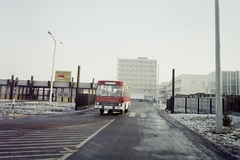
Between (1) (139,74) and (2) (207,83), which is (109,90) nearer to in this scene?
(2) (207,83)

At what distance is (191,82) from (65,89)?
62403 millimetres

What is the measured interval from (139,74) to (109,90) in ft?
355

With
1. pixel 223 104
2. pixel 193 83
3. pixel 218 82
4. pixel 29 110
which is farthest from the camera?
pixel 193 83

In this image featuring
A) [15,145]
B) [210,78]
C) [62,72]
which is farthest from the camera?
[210,78]

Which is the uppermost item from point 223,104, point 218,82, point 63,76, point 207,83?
point 207,83

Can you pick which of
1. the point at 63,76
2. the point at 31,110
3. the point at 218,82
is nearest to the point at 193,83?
→ the point at 63,76

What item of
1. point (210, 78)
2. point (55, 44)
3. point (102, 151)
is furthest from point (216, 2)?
point (210, 78)

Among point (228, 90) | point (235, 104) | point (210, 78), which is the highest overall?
point (210, 78)

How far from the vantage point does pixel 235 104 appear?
1975 cm

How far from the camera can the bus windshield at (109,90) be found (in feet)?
59.1

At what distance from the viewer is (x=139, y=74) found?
4934 inches

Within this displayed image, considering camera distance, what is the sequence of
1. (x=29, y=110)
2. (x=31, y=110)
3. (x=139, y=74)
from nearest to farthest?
(x=29, y=110), (x=31, y=110), (x=139, y=74)

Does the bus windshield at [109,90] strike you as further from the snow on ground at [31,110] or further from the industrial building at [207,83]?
the industrial building at [207,83]

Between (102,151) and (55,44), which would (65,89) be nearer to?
(55,44)
